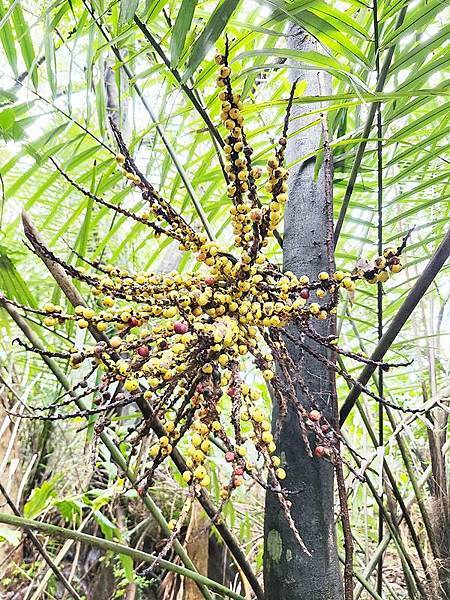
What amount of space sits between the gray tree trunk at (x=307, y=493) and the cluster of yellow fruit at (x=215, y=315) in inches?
2.2

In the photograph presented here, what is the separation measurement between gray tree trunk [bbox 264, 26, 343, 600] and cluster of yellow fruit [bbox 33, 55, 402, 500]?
6 centimetres

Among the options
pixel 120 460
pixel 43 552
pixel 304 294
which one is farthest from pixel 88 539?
pixel 304 294

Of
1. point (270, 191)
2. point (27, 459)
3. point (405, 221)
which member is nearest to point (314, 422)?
point (270, 191)

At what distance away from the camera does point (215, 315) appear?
0.38 metres

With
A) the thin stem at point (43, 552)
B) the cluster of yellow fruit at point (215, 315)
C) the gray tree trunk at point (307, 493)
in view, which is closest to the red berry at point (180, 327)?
the cluster of yellow fruit at point (215, 315)

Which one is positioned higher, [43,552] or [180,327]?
Answer: [180,327]

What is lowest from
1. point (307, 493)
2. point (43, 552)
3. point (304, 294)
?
point (43, 552)

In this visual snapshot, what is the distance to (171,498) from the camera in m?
1.31

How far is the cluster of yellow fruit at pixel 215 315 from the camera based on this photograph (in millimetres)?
349

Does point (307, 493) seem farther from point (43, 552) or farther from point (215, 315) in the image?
point (43, 552)

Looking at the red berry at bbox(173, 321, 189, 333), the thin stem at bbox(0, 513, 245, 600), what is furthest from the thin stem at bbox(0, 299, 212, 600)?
the red berry at bbox(173, 321, 189, 333)

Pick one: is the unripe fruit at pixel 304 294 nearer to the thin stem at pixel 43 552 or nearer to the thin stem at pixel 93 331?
the thin stem at pixel 93 331

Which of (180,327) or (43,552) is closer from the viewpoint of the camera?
(180,327)

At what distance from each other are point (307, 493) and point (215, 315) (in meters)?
0.18
